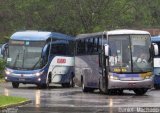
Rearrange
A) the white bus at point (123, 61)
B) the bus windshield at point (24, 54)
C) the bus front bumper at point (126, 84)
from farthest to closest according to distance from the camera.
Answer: the bus windshield at point (24, 54) → the white bus at point (123, 61) → the bus front bumper at point (126, 84)

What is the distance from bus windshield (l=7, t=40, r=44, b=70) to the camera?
3509cm

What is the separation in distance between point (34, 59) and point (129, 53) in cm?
900

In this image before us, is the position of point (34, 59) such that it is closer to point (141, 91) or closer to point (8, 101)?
point (141, 91)

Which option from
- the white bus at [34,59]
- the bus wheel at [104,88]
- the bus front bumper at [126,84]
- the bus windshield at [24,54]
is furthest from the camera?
the bus windshield at [24,54]

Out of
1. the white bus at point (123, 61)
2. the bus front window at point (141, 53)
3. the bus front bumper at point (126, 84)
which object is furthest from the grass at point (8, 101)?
the bus front window at point (141, 53)

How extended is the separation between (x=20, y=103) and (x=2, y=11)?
50246 mm

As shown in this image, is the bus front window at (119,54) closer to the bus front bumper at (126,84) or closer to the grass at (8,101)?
the bus front bumper at (126,84)

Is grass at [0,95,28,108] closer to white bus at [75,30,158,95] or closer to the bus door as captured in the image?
white bus at [75,30,158,95]

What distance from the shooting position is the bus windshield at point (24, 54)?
35.1 meters

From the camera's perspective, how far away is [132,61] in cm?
2759

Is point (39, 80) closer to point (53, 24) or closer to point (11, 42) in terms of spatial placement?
point (11, 42)

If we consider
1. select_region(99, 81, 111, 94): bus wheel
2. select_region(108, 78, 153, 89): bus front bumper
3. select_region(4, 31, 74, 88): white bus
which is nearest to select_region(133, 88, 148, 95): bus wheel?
select_region(108, 78, 153, 89): bus front bumper

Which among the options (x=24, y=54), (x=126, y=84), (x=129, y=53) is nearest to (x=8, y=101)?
(x=126, y=84)

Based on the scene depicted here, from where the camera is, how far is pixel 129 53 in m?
27.7
